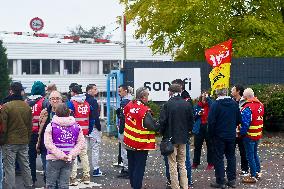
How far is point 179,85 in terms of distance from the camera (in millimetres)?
9750

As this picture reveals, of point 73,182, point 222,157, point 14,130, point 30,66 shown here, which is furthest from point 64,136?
point 30,66

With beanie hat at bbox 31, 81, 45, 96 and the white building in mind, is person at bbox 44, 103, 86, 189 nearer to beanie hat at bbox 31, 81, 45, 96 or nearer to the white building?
beanie hat at bbox 31, 81, 45, 96

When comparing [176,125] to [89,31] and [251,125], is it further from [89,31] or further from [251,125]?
[89,31]

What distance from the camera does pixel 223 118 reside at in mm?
10219

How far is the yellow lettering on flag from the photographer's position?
11914 millimetres

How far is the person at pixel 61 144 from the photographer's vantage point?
8.26m

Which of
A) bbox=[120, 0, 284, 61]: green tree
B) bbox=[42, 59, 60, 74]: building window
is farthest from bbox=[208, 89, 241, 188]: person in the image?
bbox=[42, 59, 60, 74]: building window

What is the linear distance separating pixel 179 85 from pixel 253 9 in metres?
15.5

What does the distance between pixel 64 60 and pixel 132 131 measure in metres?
43.6

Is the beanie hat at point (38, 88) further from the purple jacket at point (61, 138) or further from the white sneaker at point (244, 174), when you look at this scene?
the white sneaker at point (244, 174)

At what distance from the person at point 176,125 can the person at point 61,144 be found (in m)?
1.84

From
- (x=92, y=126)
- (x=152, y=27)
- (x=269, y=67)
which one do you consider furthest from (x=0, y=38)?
(x=92, y=126)

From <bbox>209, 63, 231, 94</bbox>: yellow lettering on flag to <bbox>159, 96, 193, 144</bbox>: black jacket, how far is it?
2313 mm

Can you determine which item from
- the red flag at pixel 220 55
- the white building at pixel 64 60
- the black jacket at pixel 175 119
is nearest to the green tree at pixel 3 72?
the white building at pixel 64 60
